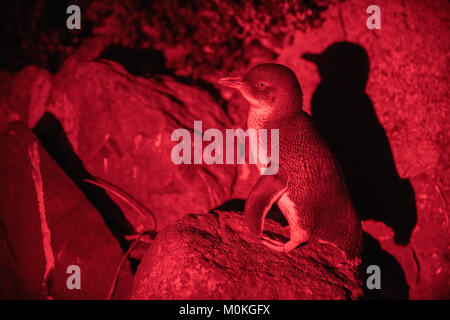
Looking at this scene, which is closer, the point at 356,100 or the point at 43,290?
the point at 43,290

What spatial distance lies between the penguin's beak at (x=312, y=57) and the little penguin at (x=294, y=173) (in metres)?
1.11

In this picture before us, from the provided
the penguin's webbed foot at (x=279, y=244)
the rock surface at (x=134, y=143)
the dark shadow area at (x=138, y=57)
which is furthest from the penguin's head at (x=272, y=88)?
the dark shadow area at (x=138, y=57)

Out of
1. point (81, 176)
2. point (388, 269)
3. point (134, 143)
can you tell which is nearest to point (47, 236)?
point (81, 176)

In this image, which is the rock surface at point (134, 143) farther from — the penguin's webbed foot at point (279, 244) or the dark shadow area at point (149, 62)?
the penguin's webbed foot at point (279, 244)

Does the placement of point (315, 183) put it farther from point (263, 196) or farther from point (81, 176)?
point (81, 176)

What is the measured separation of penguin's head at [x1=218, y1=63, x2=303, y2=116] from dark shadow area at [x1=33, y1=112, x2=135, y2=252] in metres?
1.37

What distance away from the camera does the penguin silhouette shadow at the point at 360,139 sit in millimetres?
2213

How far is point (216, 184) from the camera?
2199mm

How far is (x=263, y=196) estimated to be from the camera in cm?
143

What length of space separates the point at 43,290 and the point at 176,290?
2.98 ft

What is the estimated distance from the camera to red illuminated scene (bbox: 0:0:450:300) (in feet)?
4.84

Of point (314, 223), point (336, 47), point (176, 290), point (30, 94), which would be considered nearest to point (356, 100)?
point (336, 47)
